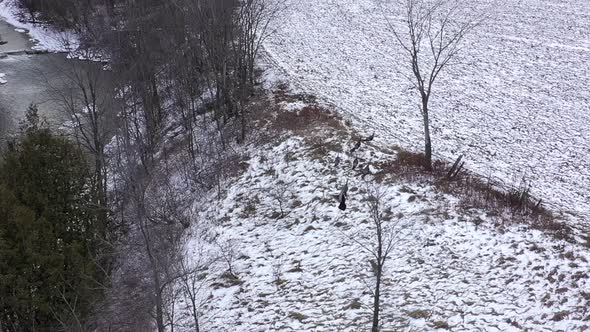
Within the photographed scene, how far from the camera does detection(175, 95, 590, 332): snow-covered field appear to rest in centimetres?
1365

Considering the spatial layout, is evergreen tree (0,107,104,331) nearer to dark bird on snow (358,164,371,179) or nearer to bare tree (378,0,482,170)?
dark bird on snow (358,164,371,179)

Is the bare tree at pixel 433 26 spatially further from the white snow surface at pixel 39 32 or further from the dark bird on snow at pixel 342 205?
the white snow surface at pixel 39 32

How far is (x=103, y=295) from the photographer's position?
18641mm

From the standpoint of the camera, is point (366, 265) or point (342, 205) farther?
point (342, 205)

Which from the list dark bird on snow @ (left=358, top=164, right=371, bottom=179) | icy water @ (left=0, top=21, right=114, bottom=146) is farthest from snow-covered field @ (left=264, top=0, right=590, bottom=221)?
icy water @ (left=0, top=21, right=114, bottom=146)

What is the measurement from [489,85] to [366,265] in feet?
56.3

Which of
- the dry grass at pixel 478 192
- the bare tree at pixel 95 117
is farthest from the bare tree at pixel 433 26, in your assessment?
the bare tree at pixel 95 117

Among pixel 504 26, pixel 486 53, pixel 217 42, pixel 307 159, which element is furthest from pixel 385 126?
pixel 504 26

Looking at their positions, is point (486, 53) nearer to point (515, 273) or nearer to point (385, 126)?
point (385, 126)

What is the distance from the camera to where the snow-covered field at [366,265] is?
13.6 m

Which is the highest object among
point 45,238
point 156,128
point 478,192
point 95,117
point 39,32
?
point 39,32

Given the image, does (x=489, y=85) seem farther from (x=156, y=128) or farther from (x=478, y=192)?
(x=156, y=128)

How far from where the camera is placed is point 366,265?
1617 centimetres

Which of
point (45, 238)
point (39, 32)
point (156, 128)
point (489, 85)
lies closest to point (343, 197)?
point (45, 238)
